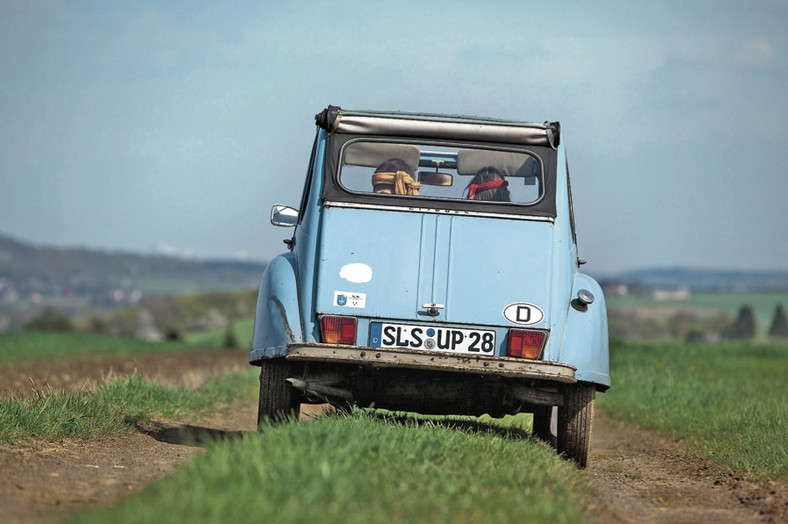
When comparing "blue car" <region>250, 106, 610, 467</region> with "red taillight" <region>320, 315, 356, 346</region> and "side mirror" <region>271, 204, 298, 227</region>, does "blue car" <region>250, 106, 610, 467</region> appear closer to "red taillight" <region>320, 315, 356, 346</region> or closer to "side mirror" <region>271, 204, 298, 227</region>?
"red taillight" <region>320, 315, 356, 346</region>

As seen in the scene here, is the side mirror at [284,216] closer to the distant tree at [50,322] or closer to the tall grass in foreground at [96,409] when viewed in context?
the tall grass in foreground at [96,409]

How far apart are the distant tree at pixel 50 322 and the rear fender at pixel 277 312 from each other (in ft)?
214

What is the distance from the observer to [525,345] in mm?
8133

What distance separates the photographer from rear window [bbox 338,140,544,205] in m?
8.70

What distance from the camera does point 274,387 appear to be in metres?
8.54

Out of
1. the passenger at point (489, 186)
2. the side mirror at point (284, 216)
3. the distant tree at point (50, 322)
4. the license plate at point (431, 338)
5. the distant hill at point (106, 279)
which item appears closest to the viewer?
the license plate at point (431, 338)

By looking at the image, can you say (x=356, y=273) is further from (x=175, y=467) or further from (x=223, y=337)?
(x=223, y=337)

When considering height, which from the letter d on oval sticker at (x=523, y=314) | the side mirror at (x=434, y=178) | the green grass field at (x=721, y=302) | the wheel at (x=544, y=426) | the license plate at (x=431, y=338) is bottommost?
the wheel at (x=544, y=426)

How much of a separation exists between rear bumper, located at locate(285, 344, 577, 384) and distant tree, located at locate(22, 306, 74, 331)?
2605 inches

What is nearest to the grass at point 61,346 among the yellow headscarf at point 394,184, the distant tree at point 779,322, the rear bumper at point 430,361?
the yellow headscarf at point 394,184

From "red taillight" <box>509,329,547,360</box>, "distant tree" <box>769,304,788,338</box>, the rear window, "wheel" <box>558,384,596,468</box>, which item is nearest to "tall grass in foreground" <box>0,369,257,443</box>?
the rear window

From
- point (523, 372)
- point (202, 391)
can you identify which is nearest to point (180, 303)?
point (202, 391)

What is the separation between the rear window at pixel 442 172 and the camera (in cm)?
870

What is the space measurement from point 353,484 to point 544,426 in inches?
204
